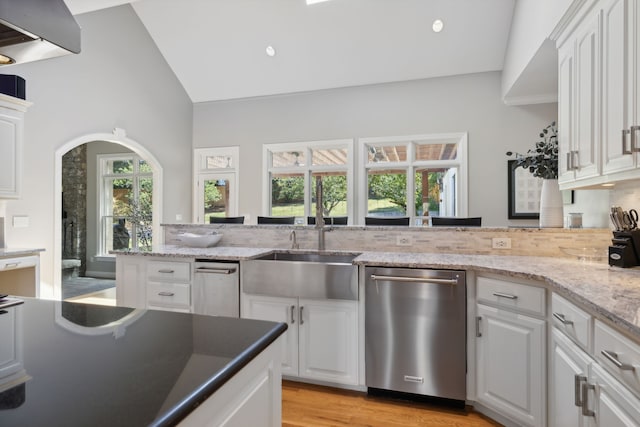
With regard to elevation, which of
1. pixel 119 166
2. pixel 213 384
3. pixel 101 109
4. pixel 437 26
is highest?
pixel 437 26

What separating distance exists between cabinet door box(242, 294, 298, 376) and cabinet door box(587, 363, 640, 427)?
5.23 feet

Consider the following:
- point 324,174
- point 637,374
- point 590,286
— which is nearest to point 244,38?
point 324,174

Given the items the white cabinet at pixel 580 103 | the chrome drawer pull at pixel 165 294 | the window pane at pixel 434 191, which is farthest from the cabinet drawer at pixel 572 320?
the window pane at pixel 434 191

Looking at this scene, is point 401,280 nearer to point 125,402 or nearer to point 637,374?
point 637,374

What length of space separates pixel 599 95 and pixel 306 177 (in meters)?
4.72

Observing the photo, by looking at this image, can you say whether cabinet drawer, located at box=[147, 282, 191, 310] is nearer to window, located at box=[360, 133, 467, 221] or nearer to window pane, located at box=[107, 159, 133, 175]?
window, located at box=[360, 133, 467, 221]

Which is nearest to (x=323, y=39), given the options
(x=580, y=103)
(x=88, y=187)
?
(x=580, y=103)

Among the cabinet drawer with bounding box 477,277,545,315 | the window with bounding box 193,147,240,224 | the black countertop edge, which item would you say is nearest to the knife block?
the cabinet drawer with bounding box 477,277,545,315

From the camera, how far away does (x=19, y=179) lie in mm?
3492

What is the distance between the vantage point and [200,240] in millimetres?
2990

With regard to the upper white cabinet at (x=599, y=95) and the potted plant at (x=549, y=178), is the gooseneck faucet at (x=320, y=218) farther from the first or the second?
the upper white cabinet at (x=599, y=95)

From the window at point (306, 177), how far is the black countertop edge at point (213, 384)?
16.7ft

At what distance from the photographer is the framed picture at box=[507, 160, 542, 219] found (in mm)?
4977

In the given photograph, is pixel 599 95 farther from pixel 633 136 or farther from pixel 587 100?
pixel 633 136
